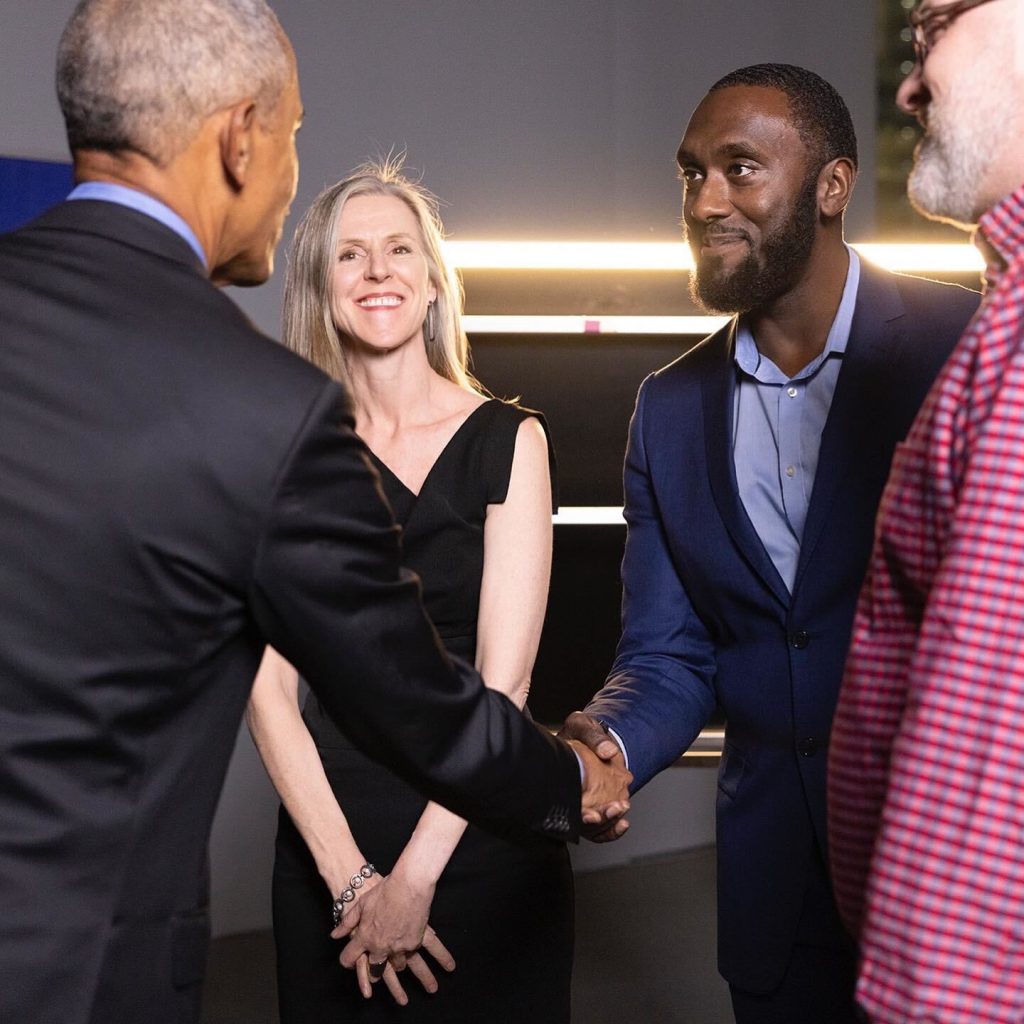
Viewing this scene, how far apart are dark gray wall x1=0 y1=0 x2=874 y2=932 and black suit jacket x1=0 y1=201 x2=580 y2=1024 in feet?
11.0

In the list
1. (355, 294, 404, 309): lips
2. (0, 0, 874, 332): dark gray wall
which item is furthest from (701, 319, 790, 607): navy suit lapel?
(0, 0, 874, 332): dark gray wall

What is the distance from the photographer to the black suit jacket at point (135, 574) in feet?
4.30

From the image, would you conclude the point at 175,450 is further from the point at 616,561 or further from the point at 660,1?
the point at 660,1

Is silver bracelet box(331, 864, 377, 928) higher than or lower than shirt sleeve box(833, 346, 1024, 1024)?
lower

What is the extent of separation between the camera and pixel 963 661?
1188mm

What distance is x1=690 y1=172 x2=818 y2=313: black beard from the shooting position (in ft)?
7.43

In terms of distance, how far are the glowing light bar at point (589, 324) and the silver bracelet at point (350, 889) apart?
271 centimetres

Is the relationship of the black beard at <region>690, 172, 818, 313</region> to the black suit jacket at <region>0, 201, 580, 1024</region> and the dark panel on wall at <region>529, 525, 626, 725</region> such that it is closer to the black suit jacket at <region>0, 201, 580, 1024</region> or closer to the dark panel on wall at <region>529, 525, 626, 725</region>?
the black suit jacket at <region>0, 201, 580, 1024</region>

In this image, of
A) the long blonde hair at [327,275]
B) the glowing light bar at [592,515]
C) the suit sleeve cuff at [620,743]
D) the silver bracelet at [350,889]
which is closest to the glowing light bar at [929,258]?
the glowing light bar at [592,515]

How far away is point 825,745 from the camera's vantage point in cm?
215

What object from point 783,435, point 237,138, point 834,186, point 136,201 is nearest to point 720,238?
point 834,186

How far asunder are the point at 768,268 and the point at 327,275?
2.79ft

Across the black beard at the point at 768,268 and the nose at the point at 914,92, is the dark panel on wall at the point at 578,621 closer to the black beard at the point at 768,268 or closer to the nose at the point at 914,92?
the black beard at the point at 768,268

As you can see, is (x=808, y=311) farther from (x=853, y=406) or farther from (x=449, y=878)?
(x=449, y=878)
